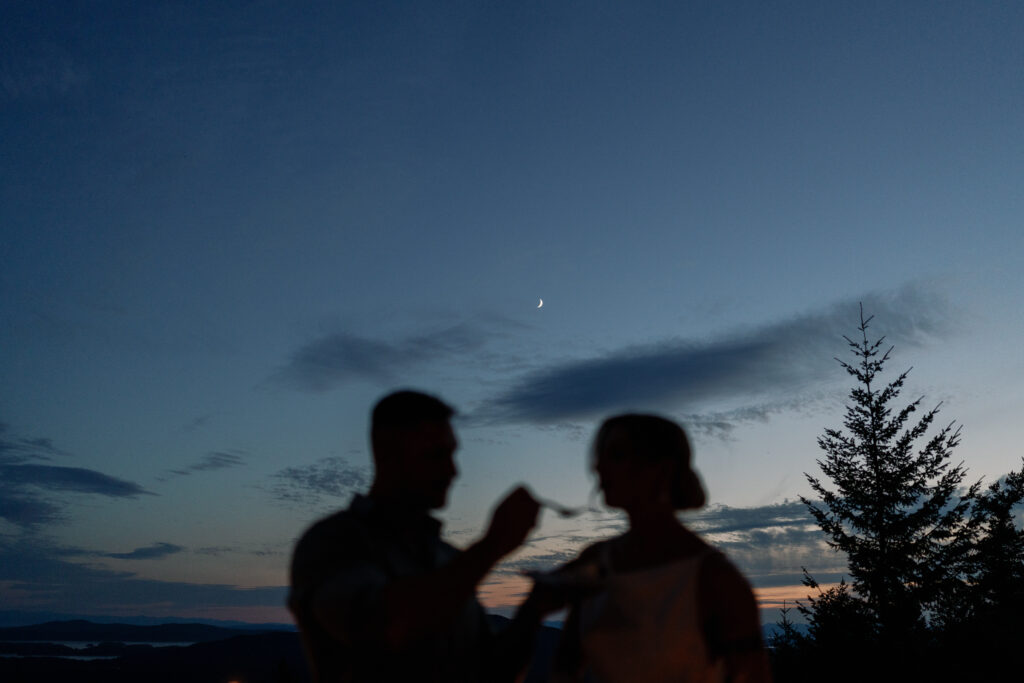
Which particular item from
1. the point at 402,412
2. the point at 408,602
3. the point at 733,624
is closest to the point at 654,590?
the point at 733,624

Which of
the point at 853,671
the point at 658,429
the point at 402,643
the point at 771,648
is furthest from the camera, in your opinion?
the point at 771,648

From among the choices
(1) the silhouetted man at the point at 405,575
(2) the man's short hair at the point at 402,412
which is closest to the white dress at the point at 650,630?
(1) the silhouetted man at the point at 405,575

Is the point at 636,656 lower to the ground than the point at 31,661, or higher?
higher

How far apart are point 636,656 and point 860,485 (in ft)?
81.1

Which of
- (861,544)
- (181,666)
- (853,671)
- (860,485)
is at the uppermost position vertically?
(860,485)

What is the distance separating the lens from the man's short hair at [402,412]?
115 inches

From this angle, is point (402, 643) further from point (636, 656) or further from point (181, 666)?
point (181, 666)

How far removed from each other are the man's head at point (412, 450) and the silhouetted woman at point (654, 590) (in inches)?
24.0

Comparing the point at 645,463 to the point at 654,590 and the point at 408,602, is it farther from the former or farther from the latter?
the point at 408,602

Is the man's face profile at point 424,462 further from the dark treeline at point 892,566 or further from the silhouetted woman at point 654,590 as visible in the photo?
the dark treeline at point 892,566

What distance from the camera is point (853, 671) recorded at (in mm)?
20031

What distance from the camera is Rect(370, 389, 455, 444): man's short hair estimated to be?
9.62 ft

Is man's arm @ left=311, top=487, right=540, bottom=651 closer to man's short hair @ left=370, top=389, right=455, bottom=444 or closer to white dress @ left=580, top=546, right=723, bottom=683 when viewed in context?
white dress @ left=580, top=546, right=723, bottom=683

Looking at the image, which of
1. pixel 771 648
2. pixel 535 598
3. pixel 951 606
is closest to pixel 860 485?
pixel 951 606
